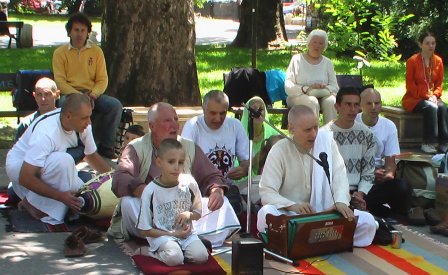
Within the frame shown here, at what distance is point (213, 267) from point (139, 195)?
0.99 metres

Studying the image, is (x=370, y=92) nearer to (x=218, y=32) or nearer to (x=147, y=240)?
(x=147, y=240)

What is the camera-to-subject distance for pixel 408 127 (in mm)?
11914

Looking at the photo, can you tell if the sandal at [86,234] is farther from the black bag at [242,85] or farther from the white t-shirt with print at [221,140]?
the black bag at [242,85]

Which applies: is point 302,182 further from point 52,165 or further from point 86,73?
→ point 86,73

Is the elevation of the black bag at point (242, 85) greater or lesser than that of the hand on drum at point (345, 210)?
greater

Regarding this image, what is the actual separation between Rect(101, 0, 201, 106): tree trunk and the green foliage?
21.7 feet

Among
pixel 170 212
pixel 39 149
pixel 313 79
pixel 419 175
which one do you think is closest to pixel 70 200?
pixel 39 149

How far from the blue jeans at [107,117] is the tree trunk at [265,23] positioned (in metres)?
13.4

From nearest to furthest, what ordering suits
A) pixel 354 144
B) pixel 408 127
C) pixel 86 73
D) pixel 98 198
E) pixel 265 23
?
pixel 98 198 → pixel 354 144 → pixel 86 73 → pixel 408 127 → pixel 265 23

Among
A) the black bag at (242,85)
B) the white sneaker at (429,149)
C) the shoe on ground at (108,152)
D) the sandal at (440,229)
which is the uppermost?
the black bag at (242,85)

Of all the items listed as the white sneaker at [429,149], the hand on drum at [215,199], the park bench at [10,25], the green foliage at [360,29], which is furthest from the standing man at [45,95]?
the park bench at [10,25]

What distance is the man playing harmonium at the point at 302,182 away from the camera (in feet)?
23.0

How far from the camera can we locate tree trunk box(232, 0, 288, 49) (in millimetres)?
23703

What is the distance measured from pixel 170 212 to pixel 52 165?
1.45 metres
